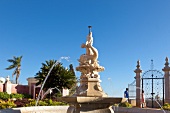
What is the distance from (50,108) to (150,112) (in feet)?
13.1

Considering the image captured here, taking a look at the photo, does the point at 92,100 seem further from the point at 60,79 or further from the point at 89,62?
the point at 60,79

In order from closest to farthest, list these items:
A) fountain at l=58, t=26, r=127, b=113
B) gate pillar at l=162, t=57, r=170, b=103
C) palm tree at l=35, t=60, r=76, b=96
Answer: fountain at l=58, t=26, r=127, b=113
gate pillar at l=162, t=57, r=170, b=103
palm tree at l=35, t=60, r=76, b=96

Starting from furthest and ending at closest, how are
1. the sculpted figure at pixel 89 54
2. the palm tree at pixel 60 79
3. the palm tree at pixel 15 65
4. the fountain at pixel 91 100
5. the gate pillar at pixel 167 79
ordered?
the palm tree at pixel 15 65 < the palm tree at pixel 60 79 < the gate pillar at pixel 167 79 < the sculpted figure at pixel 89 54 < the fountain at pixel 91 100

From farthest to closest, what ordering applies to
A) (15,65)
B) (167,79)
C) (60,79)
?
(15,65), (60,79), (167,79)

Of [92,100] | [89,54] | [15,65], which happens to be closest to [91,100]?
[92,100]

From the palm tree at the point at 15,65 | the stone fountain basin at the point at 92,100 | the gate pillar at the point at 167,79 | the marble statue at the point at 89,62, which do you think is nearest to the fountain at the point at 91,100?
the stone fountain basin at the point at 92,100

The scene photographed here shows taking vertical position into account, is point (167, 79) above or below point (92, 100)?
above

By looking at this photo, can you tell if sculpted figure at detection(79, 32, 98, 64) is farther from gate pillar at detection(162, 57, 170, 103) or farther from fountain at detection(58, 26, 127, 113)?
gate pillar at detection(162, 57, 170, 103)

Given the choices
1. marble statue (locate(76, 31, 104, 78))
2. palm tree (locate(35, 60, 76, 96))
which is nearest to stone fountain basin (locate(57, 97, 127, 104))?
marble statue (locate(76, 31, 104, 78))

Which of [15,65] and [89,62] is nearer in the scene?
[89,62]

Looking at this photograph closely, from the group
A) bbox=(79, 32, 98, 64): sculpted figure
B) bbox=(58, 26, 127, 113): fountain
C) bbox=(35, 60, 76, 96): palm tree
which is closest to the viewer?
bbox=(58, 26, 127, 113): fountain

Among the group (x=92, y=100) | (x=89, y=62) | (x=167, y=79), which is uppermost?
(x=89, y=62)

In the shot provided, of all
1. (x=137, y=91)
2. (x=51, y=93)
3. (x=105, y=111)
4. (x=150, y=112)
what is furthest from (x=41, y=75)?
(x=105, y=111)

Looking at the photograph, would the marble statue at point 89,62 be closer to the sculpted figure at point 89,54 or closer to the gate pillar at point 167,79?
the sculpted figure at point 89,54
